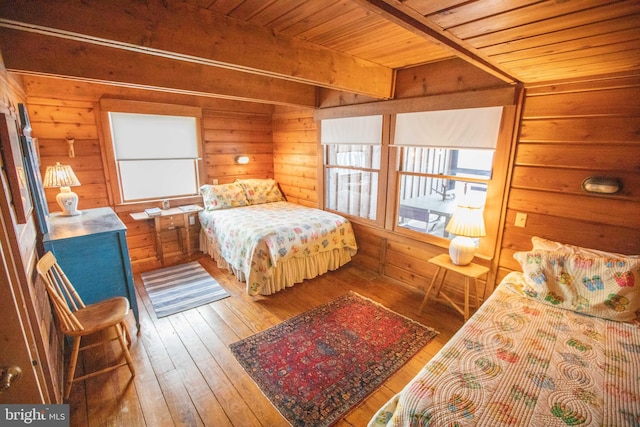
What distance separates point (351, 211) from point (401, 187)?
2.96 feet

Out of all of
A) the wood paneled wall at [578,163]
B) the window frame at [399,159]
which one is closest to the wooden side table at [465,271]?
the window frame at [399,159]

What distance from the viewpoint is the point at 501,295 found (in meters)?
2.00

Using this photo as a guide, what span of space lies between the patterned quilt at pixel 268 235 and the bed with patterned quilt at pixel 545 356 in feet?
6.14

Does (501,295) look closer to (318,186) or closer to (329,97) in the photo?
(318,186)

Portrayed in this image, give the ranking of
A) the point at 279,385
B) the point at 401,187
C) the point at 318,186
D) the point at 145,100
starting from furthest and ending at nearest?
1. the point at 318,186
2. the point at 145,100
3. the point at 401,187
4. the point at 279,385

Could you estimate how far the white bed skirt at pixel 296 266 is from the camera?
3.14 m

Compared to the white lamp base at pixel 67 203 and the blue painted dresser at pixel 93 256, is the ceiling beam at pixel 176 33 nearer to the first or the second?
the blue painted dresser at pixel 93 256

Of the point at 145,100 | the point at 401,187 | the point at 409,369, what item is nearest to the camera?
the point at 409,369

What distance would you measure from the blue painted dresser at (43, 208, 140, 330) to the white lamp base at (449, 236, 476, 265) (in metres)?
2.73

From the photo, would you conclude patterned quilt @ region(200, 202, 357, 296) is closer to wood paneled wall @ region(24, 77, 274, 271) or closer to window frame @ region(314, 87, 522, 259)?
window frame @ region(314, 87, 522, 259)

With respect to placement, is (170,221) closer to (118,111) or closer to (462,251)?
(118,111)

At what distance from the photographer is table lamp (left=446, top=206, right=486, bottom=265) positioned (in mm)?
2383

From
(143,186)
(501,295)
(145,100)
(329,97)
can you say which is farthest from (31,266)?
(329,97)

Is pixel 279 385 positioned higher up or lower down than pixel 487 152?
lower down
